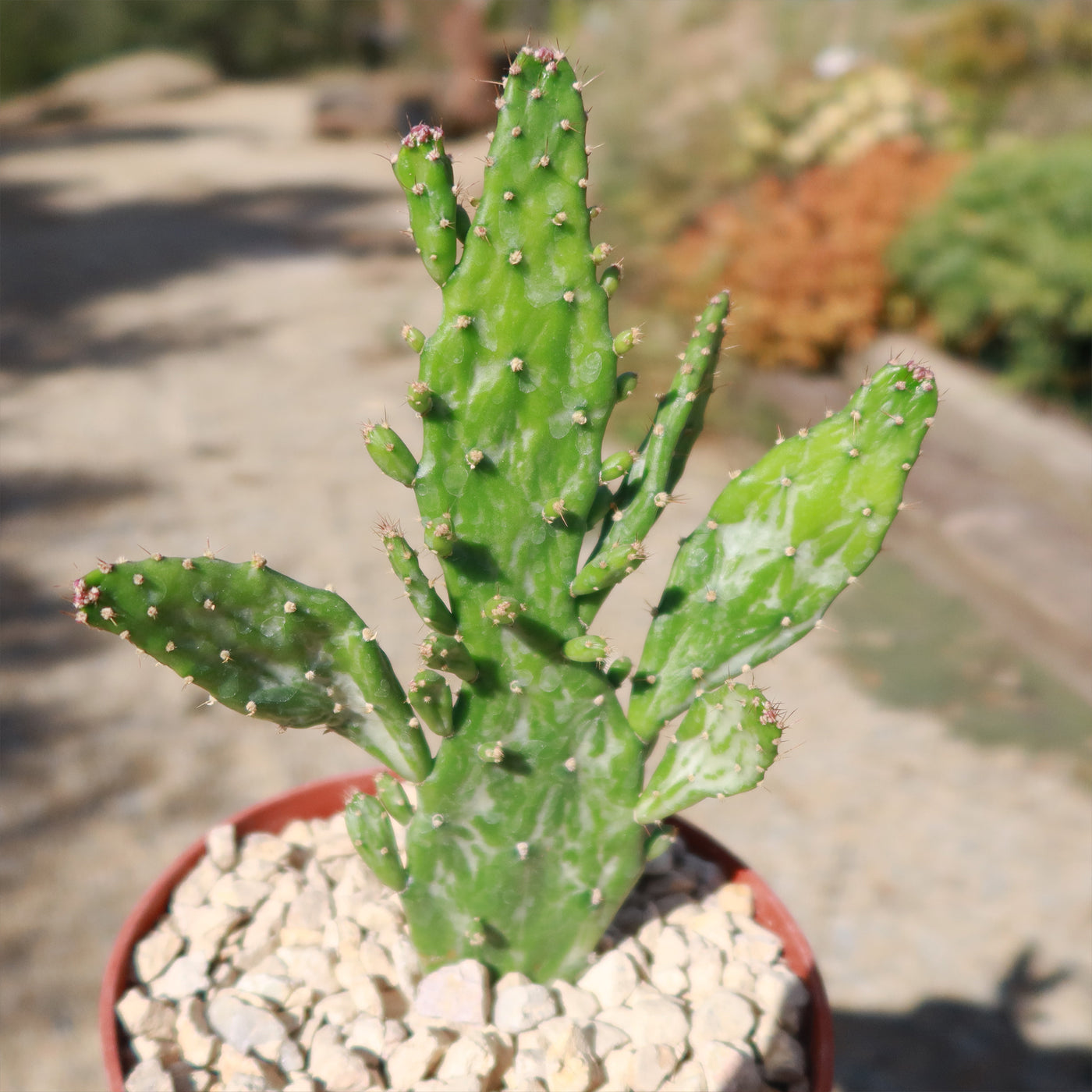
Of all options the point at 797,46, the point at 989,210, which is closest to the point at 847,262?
the point at 989,210

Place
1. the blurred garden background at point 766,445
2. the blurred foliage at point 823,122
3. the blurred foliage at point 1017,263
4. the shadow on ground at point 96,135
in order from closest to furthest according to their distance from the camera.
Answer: the blurred garden background at point 766,445, the blurred foliage at point 1017,263, the blurred foliage at point 823,122, the shadow on ground at point 96,135

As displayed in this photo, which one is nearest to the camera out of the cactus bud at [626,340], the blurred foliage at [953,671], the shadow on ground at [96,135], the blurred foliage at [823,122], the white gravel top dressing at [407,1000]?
the cactus bud at [626,340]

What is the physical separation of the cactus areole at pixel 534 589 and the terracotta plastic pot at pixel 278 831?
0.85 ft

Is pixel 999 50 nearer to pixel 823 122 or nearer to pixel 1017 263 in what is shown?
pixel 823 122

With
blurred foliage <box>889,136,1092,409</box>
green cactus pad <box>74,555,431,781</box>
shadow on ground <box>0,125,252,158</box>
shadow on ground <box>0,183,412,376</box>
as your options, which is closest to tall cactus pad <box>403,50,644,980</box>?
green cactus pad <box>74,555,431,781</box>

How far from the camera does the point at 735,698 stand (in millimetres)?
1218

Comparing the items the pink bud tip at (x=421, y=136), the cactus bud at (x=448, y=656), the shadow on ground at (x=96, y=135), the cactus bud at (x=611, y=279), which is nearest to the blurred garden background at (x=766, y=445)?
the pink bud tip at (x=421, y=136)

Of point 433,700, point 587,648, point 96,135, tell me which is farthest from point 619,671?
point 96,135

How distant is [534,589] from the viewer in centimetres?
126

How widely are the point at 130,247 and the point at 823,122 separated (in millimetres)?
5490

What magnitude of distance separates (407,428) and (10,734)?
8.96 ft

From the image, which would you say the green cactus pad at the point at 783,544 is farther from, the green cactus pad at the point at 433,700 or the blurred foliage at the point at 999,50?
the blurred foliage at the point at 999,50

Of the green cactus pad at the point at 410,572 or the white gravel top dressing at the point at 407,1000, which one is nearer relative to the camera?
the green cactus pad at the point at 410,572

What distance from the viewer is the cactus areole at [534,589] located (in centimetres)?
114
